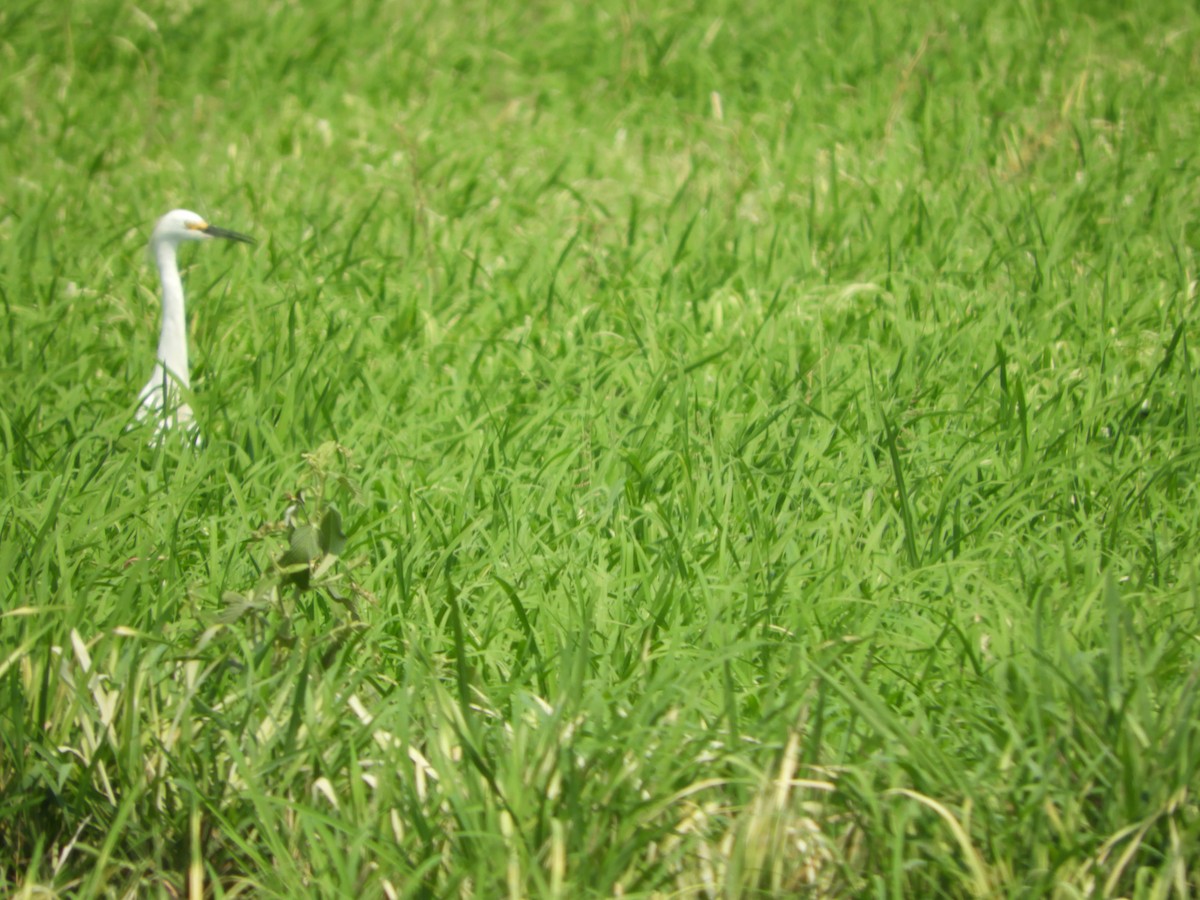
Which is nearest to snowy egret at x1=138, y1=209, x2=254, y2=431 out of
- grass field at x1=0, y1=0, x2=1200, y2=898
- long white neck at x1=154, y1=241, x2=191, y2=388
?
long white neck at x1=154, y1=241, x2=191, y2=388

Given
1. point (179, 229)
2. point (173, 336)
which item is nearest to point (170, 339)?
point (173, 336)

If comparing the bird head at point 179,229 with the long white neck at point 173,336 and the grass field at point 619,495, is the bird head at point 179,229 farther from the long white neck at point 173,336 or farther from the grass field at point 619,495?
the long white neck at point 173,336

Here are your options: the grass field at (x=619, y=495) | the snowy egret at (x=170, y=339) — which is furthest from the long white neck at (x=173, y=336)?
the grass field at (x=619, y=495)

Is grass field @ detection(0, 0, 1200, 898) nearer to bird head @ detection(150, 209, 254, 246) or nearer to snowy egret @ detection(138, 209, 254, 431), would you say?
snowy egret @ detection(138, 209, 254, 431)

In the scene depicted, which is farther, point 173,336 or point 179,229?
point 179,229

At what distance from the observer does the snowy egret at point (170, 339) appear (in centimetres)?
333

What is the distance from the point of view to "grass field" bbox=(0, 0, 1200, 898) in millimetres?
2135

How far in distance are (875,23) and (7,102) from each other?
433cm

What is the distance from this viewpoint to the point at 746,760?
7.09 ft

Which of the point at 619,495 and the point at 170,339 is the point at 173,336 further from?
the point at 619,495

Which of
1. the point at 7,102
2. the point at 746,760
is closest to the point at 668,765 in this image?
the point at 746,760

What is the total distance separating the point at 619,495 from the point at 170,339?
4.73ft

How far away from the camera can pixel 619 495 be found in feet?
10.0

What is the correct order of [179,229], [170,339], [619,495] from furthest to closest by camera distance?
1. [179,229]
2. [170,339]
3. [619,495]
